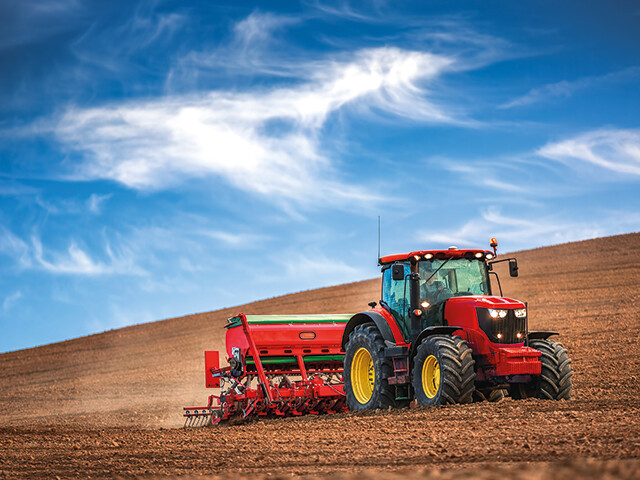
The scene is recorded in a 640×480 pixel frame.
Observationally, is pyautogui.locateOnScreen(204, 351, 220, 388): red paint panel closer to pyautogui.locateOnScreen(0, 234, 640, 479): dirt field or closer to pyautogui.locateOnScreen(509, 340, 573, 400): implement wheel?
pyautogui.locateOnScreen(0, 234, 640, 479): dirt field

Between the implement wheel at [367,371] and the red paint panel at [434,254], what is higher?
the red paint panel at [434,254]

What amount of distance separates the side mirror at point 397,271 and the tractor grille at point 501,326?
4.00 feet

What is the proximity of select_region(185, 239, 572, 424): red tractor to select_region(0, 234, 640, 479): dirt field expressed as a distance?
483 millimetres

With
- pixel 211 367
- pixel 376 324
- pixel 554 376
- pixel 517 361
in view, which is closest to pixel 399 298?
pixel 376 324

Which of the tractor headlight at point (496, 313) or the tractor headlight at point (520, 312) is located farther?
the tractor headlight at point (520, 312)

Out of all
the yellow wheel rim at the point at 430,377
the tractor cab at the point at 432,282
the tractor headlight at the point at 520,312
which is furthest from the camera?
the tractor cab at the point at 432,282

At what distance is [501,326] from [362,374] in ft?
8.74

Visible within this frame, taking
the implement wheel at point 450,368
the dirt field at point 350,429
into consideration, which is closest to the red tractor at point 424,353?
the implement wheel at point 450,368

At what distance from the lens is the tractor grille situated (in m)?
10.3

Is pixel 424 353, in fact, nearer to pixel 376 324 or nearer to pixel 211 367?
pixel 376 324

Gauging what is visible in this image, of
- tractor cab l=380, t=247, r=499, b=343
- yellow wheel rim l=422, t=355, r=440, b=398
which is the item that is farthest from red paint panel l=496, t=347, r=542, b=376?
tractor cab l=380, t=247, r=499, b=343

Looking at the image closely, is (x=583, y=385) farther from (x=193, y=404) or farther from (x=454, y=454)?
(x=193, y=404)

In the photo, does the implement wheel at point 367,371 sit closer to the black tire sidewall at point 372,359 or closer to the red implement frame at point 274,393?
the black tire sidewall at point 372,359

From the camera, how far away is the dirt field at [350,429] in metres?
6.58
